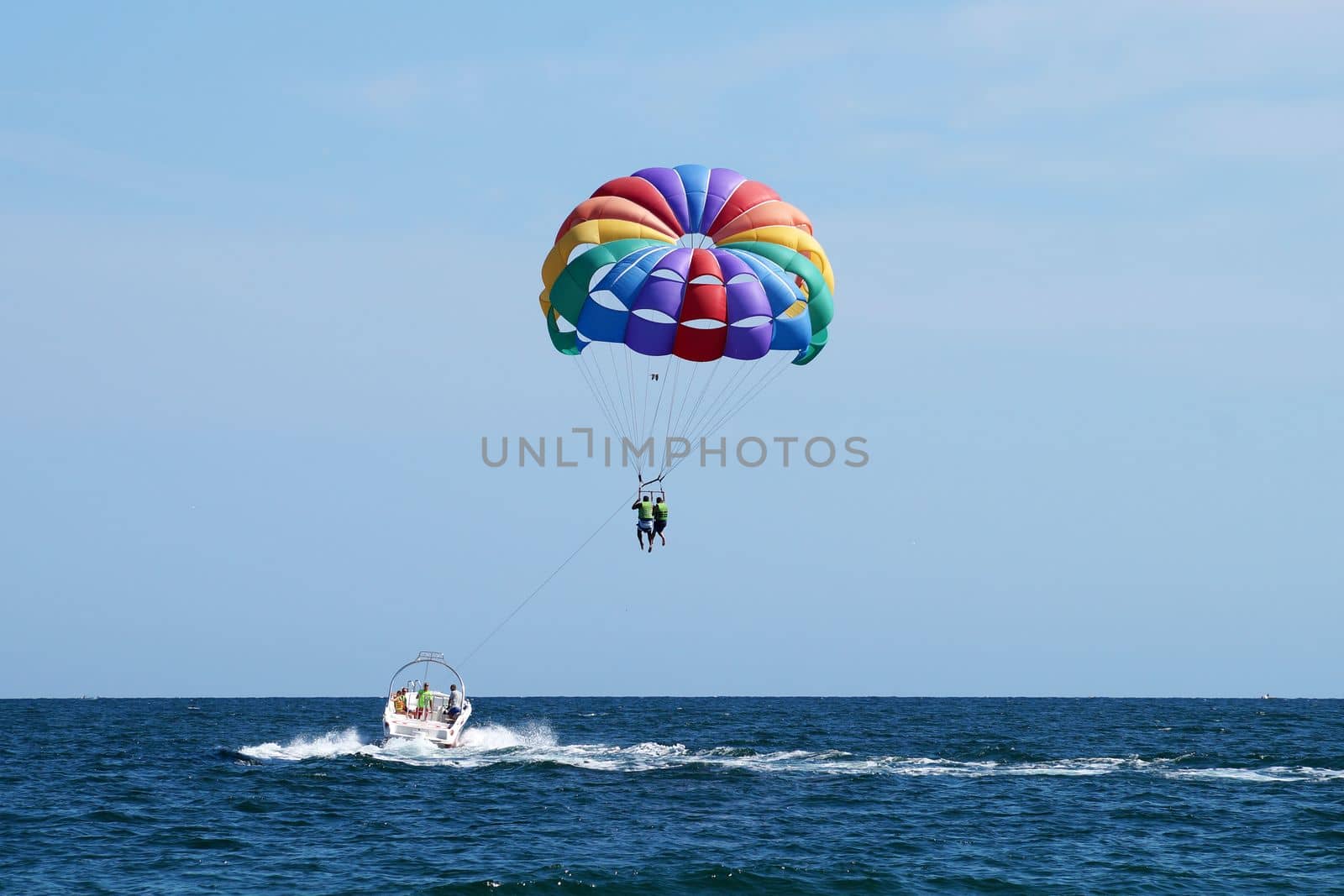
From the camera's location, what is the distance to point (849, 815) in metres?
28.5

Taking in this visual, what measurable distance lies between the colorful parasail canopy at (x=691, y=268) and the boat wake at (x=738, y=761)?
12.7m

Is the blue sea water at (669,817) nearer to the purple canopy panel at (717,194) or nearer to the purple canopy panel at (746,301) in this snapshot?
the purple canopy panel at (746,301)

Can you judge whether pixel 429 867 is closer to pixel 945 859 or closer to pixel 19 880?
pixel 19 880

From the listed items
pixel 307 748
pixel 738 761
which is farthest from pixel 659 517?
pixel 307 748

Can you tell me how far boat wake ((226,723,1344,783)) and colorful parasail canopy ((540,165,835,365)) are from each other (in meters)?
12.7

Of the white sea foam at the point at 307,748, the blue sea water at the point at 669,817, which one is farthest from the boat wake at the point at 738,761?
the blue sea water at the point at 669,817

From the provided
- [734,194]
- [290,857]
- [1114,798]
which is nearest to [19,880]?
[290,857]

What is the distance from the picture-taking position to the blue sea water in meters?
22.4

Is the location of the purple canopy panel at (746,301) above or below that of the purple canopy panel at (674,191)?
below

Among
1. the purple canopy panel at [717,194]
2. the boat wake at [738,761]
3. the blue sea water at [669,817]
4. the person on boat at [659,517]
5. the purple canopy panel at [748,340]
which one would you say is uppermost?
the purple canopy panel at [717,194]

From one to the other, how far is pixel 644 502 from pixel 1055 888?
10923mm

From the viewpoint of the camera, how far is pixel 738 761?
38594mm

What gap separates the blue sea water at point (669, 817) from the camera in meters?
22.4

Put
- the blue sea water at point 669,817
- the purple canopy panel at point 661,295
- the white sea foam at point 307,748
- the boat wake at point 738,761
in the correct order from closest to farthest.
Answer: the blue sea water at point 669,817
the purple canopy panel at point 661,295
the boat wake at point 738,761
the white sea foam at point 307,748
